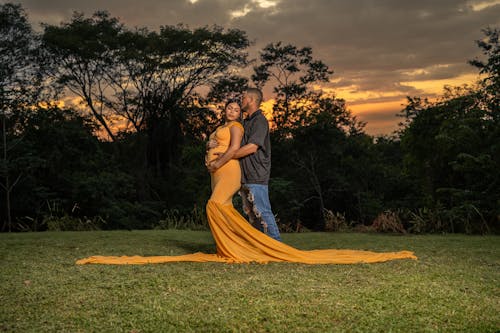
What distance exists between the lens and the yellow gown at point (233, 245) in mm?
6145

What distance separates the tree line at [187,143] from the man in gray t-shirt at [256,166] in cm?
585

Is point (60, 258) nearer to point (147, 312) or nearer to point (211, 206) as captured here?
point (211, 206)

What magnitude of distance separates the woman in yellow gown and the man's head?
102 millimetres

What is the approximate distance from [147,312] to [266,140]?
10.2 ft

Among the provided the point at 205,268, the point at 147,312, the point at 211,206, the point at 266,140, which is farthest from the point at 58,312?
the point at 266,140

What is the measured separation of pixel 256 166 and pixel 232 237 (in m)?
0.89

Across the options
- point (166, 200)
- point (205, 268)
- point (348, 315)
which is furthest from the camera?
point (166, 200)

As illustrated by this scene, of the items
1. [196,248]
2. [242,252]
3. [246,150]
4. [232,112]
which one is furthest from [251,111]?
[196,248]

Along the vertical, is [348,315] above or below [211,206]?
below

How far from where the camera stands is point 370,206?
744 inches

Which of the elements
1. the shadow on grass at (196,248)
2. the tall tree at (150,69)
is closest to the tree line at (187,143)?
the tall tree at (150,69)

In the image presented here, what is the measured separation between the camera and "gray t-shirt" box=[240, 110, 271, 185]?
6.44 metres

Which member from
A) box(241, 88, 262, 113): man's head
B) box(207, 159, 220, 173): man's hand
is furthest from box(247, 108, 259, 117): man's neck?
box(207, 159, 220, 173): man's hand

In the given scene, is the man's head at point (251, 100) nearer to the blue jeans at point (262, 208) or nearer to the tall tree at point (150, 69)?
the blue jeans at point (262, 208)
